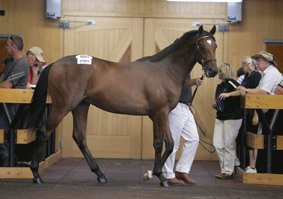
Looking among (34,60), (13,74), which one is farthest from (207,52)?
(34,60)

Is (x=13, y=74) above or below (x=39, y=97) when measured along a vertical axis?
above

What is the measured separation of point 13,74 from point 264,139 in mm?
3145

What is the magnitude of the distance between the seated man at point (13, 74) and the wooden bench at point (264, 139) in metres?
2.73

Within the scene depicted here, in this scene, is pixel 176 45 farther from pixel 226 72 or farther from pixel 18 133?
pixel 18 133

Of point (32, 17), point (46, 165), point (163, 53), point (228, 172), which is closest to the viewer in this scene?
point (163, 53)

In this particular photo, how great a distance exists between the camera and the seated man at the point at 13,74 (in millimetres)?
4473

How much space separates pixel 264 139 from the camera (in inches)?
170

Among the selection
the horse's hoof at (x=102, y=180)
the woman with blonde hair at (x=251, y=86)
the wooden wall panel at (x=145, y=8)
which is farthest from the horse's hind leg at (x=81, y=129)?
the wooden wall panel at (x=145, y=8)

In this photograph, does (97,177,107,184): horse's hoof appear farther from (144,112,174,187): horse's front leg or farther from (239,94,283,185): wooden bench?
(239,94,283,185): wooden bench

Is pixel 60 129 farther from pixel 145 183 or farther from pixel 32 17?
pixel 145 183

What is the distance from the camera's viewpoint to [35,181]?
4109 millimetres

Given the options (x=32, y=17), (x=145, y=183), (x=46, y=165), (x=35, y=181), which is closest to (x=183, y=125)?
(x=145, y=183)

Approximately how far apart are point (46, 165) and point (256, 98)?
122 inches

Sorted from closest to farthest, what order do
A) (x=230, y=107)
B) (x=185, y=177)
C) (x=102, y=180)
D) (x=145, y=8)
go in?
(x=102, y=180)
(x=185, y=177)
(x=230, y=107)
(x=145, y=8)
